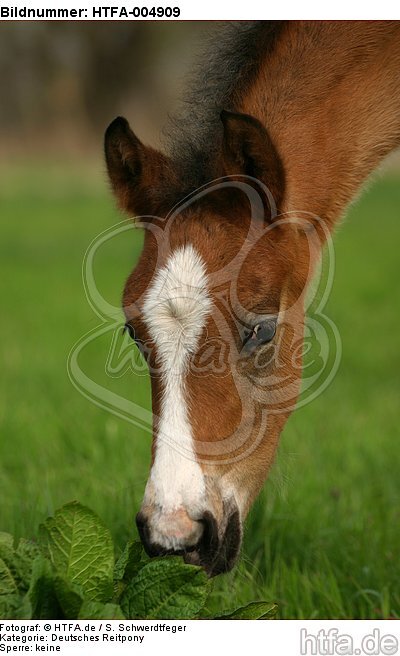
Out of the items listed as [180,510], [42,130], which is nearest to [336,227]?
[180,510]

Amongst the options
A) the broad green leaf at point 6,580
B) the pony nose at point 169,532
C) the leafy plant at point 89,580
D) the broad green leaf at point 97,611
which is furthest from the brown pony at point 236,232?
the broad green leaf at point 6,580

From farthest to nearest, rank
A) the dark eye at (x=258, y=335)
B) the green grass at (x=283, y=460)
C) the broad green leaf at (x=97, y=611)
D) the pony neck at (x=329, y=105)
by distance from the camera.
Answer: the green grass at (x=283, y=460)
the pony neck at (x=329, y=105)
the dark eye at (x=258, y=335)
the broad green leaf at (x=97, y=611)

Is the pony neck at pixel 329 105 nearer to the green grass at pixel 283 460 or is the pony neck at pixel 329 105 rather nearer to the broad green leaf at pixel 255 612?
the green grass at pixel 283 460

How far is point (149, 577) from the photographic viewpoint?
264 centimetres

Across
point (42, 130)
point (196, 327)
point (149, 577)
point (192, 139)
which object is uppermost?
point (42, 130)

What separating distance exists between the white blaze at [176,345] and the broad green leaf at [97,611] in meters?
0.36

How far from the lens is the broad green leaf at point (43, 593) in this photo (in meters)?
2.53

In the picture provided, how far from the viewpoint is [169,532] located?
2.68 m

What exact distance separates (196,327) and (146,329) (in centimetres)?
18

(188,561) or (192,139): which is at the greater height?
(192,139)

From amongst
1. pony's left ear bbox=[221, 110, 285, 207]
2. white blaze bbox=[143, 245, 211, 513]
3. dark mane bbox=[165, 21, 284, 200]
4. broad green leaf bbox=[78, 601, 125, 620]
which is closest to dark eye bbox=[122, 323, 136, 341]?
white blaze bbox=[143, 245, 211, 513]
